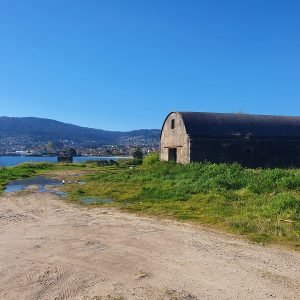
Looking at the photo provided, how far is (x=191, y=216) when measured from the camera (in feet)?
45.1

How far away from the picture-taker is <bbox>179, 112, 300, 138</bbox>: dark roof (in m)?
35.7

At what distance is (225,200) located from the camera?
16.3 meters

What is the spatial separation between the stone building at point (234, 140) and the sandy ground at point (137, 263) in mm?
22445

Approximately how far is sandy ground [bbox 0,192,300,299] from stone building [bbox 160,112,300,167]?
22445mm

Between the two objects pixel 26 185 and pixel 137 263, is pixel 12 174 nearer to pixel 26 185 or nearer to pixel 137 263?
pixel 26 185

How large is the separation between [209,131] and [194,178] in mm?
12990

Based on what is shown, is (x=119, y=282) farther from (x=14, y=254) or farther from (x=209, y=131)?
(x=209, y=131)

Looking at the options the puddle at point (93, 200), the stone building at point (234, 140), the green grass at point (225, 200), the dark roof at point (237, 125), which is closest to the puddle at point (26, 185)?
the green grass at point (225, 200)

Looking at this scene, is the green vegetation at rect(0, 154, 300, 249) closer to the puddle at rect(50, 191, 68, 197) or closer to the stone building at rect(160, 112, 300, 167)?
the puddle at rect(50, 191, 68, 197)

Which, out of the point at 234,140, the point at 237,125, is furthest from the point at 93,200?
the point at 237,125

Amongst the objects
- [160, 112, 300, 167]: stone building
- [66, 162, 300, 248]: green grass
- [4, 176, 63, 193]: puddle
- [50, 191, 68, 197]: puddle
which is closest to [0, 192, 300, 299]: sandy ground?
[66, 162, 300, 248]: green grass

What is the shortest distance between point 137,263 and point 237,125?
2994 centimetres

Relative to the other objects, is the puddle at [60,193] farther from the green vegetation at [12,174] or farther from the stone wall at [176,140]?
the stone wall at [176,140]

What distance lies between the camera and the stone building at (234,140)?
34969 mm
